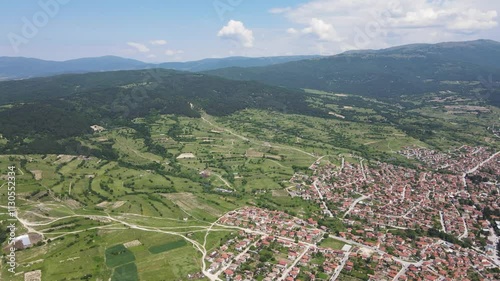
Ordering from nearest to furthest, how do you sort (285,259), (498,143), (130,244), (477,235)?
(285,259) → (130,244) → (477,235) → (498,143)

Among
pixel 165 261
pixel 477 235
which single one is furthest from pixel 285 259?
pixel 477 235

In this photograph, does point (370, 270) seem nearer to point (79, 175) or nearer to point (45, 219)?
point (45, 219)

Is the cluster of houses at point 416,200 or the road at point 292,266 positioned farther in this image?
the cluster of houses at point 416,200

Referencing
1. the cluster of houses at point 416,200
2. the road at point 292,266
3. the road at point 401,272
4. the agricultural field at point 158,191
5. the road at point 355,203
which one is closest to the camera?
the road at point 292,266

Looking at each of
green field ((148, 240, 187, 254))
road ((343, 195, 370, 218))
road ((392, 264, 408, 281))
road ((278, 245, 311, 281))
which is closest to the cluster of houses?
road ((343, 195, 370, 218))

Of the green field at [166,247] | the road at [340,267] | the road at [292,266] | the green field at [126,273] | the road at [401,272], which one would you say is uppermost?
the green field at [126,273]

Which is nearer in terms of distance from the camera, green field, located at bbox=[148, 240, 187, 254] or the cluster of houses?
green field, located at bbox=[148, 240, 187, 254]

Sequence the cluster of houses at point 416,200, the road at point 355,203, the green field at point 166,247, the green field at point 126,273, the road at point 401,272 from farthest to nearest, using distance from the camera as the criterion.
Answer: the road at point 355,203
the cluster of houses at point 416,200
the green field at point 166,247
the road at point 401,272
the green field at point 126,273

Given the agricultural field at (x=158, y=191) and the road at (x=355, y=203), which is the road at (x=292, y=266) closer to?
the agricultural field at (x=158, y=191)

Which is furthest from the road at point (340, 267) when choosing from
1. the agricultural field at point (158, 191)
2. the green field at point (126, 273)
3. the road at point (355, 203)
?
the green field at point (126, 273)

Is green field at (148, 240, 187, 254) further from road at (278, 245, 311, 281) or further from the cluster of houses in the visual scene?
the cluster of houses

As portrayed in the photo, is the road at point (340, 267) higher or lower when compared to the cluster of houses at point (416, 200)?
higher
